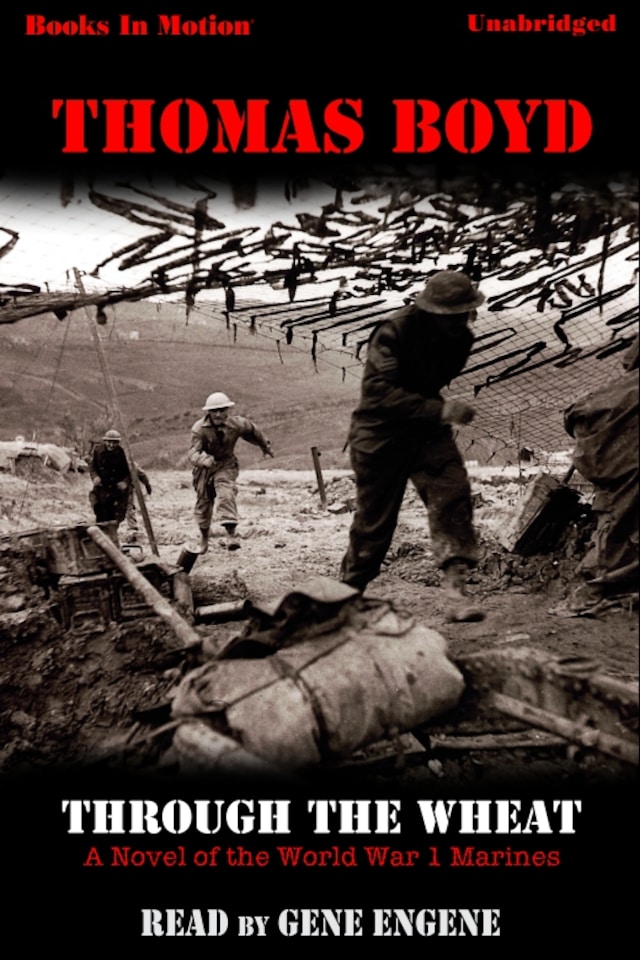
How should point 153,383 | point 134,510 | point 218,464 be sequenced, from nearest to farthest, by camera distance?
1. point 218,464
2. point 134,510
3. point 153,383

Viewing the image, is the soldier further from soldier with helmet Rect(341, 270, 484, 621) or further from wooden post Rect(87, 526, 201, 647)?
soldier with helmet Rect(341, 270, 484, 621)

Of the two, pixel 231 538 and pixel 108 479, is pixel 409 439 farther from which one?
pixel 108 479

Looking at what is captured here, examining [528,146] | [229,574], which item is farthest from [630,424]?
[229,574]

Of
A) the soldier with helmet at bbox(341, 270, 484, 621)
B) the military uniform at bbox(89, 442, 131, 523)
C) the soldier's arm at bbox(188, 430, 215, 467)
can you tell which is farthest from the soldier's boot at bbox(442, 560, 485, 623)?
the military uniform at bbox(89, 442, 131, 523)

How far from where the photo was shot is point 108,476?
283 inches

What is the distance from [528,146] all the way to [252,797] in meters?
3.06

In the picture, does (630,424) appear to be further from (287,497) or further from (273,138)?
(287,497)

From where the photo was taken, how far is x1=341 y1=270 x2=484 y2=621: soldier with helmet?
2953 mm

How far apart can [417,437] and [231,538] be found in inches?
129

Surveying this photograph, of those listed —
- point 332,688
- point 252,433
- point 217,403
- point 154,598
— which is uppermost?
point 217,403

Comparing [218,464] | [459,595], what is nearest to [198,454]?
[218,464]

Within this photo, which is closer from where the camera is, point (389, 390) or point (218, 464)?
point (389, 390)

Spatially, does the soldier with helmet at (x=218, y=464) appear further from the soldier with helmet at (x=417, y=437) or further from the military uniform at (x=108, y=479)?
the soldier with helmet at (x=417, y=437)

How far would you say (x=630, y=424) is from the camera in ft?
10.2
